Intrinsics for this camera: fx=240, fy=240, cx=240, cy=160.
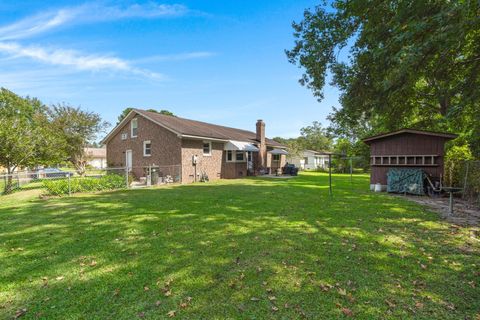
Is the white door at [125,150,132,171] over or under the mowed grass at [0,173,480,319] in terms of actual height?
over

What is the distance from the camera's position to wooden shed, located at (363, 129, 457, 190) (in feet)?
37.3

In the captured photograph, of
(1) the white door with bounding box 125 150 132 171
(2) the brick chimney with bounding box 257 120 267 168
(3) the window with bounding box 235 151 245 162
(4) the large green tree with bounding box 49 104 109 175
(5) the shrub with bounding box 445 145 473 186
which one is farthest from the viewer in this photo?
(2) the brick chimney with bounding box 257 120 267 168

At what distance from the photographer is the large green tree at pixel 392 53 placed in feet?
21.3

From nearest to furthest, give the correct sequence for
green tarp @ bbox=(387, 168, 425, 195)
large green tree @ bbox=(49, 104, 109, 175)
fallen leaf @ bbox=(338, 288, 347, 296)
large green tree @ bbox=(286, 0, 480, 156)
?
1. fallen leaf @ bbox=(338, 288, 347, 296)
2. large green tree @ bbox=(286, 0, 480, 156)
3. green tarp @ bbox=(387, 168, 425, 195)
4. large green tree @ bbox=(49, 104, 109, 175)

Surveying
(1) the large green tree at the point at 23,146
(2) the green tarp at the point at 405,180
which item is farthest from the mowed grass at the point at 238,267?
(1) the large green tree at the point at 23,146

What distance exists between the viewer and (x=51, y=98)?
951 inches

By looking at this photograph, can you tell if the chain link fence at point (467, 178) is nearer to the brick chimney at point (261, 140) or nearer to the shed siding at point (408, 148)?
the shed siding at point (408, 148)

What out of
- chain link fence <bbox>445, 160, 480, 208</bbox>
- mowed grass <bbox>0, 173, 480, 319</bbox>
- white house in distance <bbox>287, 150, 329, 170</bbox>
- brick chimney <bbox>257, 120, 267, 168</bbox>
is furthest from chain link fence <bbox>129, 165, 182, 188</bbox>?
white house in distance <bbox>287, 150, 329, 170</bbox>

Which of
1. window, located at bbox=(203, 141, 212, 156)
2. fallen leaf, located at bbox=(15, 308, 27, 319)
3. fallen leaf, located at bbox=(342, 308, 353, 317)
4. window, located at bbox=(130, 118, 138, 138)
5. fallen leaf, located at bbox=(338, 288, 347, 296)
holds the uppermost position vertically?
window, located at bbox=(130, 118, 138, 138)

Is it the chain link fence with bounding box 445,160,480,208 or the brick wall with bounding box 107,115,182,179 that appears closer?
the chain link fence with bounding box 445,160,480,208

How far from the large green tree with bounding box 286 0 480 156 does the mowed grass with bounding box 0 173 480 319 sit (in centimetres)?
475

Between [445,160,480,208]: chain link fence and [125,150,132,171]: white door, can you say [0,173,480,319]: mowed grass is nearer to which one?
[445,160,480,208]: chain link fence

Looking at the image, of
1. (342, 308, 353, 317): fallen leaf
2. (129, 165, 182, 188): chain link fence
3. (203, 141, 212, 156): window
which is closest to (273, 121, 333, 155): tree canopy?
(203, 141, 212, 156): window

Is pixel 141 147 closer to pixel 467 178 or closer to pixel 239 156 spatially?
pixel 239 156
